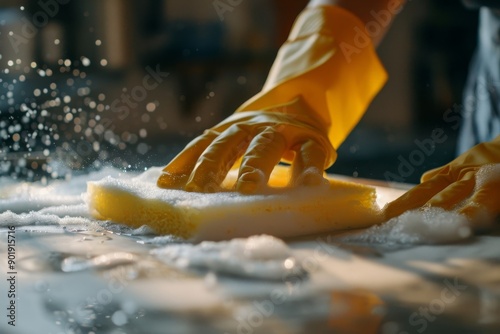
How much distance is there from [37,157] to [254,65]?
221 centimetres

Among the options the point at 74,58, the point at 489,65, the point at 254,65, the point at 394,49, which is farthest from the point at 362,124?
the point at 489,65

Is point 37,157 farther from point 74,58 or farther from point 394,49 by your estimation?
point 394,49

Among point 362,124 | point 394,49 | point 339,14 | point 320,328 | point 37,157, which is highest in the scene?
point 339,14

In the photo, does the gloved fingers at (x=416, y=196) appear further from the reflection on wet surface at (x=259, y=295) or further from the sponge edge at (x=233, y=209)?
the reflection on wet surface at (x=259, y=295)

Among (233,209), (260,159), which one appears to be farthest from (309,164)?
(233,209)

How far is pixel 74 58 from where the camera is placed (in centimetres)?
336

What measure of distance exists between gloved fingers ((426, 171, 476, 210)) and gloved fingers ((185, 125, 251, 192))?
0.34m

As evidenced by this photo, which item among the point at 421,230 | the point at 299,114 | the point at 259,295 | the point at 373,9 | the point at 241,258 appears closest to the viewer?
the point at 259,295

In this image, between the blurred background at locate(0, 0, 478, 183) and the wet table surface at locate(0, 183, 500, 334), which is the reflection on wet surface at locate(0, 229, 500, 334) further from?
the blurred background at locate(0, 0, 478, 183)

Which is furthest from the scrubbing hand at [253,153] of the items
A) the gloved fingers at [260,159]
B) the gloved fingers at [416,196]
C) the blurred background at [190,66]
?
the blurred background at [190,66]

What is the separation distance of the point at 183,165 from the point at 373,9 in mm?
612

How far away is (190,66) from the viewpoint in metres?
3.55

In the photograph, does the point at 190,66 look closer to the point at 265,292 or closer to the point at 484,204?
the point at 484,204

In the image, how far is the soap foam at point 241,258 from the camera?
0.72 metres
